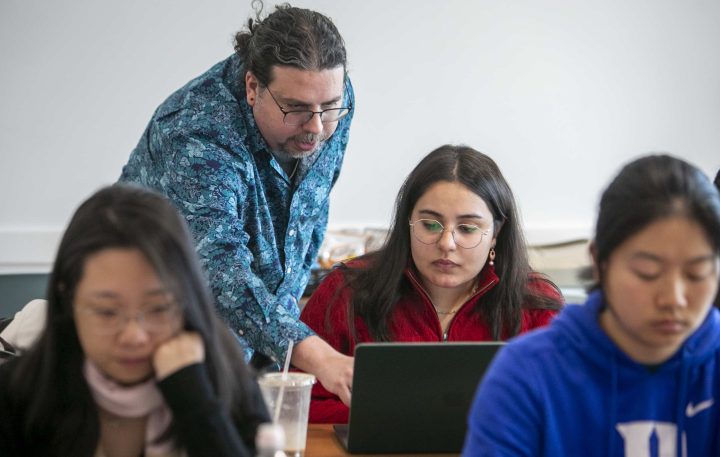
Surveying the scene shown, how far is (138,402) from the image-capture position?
129 centimetres

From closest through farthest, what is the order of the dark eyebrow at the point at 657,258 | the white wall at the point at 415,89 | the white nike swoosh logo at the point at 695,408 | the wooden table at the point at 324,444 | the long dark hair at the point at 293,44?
the dark eyebrow at the point at 657,258
the white nike swoosh logo at the point at 695,408
the wooden table at the point at 324,444
the long dark hair at the point at 293,44
the white wall at the point at 415,89

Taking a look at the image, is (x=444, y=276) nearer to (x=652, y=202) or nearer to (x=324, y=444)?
(x=324, y=444)

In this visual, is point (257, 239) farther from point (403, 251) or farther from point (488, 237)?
point (488, 237)

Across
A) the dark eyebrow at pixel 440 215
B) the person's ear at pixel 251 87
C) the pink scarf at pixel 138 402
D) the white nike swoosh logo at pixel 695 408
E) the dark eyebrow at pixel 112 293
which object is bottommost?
the white nike swoosh logo at pixel 695 408

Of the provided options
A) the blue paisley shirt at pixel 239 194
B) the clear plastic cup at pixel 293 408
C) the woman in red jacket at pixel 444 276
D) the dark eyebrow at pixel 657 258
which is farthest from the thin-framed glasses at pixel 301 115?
the dark eyebrow at pixel 657 258

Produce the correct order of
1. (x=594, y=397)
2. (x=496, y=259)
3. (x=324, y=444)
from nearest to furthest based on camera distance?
(x=594, y=397), (x=324, y=444), (x=496, y=259)

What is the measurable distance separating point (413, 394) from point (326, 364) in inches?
10.0

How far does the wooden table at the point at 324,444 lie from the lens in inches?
65.5

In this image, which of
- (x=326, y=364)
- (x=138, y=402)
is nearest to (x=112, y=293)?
(x=138, y=402)

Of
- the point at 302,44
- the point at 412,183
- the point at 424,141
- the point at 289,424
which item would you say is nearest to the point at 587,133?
the point at 424,141

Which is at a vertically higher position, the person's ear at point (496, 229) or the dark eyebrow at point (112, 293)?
the dark eyebrow at point (112, 293)

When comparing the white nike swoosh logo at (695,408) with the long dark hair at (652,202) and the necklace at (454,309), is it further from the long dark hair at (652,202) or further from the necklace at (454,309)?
the necklace at (454,309)

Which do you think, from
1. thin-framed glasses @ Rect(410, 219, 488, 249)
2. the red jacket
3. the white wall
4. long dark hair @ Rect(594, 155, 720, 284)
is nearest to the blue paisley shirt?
the red jacket

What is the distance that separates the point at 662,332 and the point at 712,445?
0.77ft
